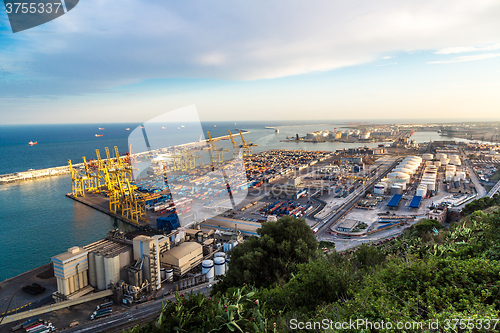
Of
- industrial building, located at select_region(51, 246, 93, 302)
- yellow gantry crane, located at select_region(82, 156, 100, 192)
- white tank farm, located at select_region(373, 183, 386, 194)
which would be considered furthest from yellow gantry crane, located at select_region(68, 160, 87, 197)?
white tank farm, located at select_region(373, 183, 386, 194)

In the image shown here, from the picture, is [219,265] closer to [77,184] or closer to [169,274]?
[169,274]

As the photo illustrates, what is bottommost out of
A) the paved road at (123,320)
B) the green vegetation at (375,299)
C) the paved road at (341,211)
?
the paved road at (123,320)

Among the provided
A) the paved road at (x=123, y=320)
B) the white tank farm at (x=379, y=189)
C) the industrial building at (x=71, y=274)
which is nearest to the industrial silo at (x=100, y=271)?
the industrial building at (x=71, y=274)

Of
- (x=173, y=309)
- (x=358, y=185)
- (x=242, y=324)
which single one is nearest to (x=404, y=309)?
(x=242, y=324)

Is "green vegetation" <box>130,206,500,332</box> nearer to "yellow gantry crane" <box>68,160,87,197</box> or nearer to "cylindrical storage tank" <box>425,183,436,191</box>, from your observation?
"cylindrical storage tank" <box>425,183,436,191</box>

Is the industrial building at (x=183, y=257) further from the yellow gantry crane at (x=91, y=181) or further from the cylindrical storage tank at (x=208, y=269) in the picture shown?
the yellow gantry crane at (x=91, y=181)

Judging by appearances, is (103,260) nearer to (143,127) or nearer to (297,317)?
(143,127)

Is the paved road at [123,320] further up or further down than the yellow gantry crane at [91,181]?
further down

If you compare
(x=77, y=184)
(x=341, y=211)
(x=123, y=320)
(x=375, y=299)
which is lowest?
(x=123, y=320)

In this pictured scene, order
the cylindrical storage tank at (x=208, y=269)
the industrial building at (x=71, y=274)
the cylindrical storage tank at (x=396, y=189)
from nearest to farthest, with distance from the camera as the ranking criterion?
the industrial building at (x=71, y=274)
the cylindrical storage tank at (x=208, y=269)
the cylindrical storage tank at (x=396, y=189)

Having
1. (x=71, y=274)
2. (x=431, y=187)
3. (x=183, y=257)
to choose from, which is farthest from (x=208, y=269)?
(x=431, y=187)
